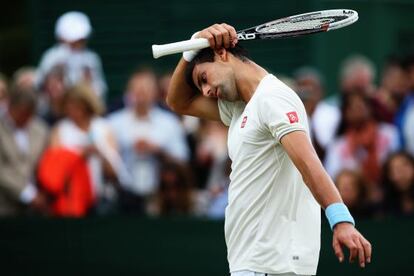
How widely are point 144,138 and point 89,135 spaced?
0.51 m

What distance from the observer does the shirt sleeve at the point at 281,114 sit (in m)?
5.53

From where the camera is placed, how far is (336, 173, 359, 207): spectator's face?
9.33 m

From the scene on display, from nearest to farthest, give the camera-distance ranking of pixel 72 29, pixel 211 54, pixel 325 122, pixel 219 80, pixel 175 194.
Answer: pixel 219 80
pixel 211 54
pixel 175 194
pixel 325 122
pixel 72 29

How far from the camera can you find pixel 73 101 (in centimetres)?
1047

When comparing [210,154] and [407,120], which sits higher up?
[407,120]

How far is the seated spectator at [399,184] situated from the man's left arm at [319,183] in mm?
3944

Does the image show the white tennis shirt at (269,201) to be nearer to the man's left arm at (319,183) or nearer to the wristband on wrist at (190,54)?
the man's left arm at (319,183)

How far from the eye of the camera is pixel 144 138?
10.6m

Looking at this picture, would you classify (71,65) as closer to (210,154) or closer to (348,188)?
(210,154)

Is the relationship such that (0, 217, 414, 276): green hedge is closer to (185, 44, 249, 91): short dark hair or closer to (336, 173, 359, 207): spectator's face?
(336, 173, 359, 207): spectator's face

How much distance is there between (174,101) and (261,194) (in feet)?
3.56

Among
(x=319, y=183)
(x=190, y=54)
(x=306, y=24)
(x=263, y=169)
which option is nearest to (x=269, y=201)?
(x=263, y=169)

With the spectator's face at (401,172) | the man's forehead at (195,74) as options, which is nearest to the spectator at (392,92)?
the spectator's face at (401,172)

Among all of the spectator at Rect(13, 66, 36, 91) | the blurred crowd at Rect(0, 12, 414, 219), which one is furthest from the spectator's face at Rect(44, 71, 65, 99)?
the blurred crowd at Rect(0, 12, 414, 219)
